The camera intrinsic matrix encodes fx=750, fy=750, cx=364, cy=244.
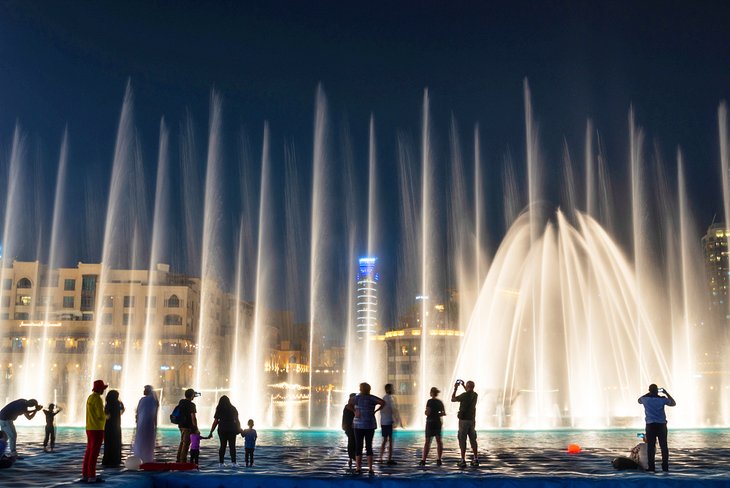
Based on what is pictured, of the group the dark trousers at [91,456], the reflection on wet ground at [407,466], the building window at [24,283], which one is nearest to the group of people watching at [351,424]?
the reflection on wet ground at [407,466]

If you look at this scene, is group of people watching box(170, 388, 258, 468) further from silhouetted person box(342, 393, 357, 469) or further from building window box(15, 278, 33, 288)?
building window box(15, 278, 33, 288)

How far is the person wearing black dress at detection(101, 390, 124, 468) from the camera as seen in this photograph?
13.6m

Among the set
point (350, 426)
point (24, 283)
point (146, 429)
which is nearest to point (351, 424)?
point (350, 426)

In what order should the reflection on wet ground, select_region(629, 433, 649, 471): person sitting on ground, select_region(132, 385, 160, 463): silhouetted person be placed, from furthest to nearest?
select_region(132, 385, 160, 463): silhouetted person < select_region(629, 433, 649, 471): person sitting on ground < the reflection on wet ground

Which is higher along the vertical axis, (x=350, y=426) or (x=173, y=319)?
(x=173, y=319)

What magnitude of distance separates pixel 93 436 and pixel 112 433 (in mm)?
2517

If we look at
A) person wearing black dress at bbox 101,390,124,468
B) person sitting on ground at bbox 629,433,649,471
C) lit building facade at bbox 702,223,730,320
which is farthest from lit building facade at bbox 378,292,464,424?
lit building facade at bbox 702,223,730,320

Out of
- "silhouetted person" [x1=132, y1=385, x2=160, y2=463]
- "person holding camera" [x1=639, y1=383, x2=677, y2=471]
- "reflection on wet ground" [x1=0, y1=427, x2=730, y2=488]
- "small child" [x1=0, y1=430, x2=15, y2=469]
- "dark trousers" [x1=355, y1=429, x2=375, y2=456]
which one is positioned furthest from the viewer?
"small child" [x1=0, y1=430, x2=15, y2=469]

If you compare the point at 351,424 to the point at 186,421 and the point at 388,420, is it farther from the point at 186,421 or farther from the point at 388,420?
the point at 186,421

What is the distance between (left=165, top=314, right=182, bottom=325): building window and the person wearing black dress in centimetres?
8158

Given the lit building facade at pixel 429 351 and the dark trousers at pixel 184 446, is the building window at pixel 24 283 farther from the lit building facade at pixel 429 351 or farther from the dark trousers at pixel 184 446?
the dark trousers at pixel 184 446

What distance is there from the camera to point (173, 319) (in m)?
93.5

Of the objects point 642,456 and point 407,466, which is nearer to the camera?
point 642,456

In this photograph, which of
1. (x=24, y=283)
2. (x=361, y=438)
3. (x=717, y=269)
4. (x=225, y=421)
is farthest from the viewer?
(x=717, y=269)
